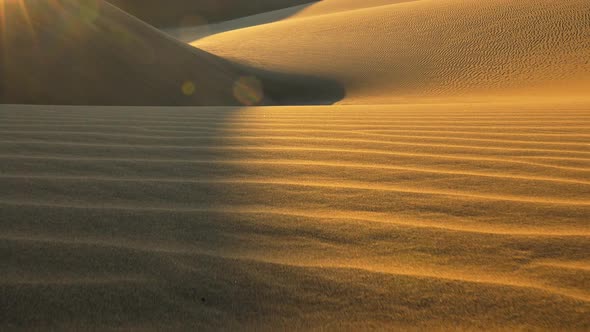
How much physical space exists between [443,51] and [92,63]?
8.25 m

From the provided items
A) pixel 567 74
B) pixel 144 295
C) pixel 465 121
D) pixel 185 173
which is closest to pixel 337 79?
pixel 567 74

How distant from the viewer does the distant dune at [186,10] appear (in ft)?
125

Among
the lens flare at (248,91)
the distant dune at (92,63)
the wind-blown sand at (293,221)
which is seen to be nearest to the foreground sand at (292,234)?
the wind-blown sand at (293,221)

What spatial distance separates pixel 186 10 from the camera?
3897cm

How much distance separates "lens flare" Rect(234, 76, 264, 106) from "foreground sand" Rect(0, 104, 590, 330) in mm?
8060

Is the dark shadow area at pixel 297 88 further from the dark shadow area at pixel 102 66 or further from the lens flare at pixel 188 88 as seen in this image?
the lens flare at pixel 188 88

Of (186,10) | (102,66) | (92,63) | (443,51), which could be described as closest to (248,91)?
(102,66)

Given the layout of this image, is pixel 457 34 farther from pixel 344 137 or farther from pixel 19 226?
pixel 19 226

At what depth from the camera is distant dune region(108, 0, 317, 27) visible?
125 feet

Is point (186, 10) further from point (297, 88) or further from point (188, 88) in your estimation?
point (188, 88)

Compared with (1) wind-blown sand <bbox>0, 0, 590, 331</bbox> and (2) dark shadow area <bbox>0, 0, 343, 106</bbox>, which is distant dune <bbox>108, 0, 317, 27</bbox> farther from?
(1) wind-blown sand <bbox>0, 0, 590, 331</bbox>

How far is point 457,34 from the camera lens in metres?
13.4

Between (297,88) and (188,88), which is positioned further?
(297,88)

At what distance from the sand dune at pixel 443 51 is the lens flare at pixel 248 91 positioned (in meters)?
1.19
